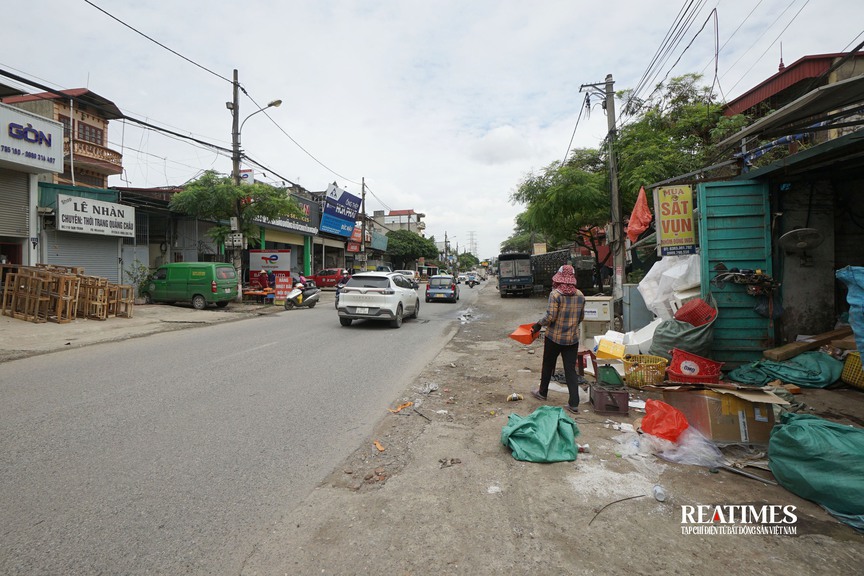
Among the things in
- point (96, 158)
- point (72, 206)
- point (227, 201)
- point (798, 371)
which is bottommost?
point (798, 371)

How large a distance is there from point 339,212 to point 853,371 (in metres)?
34.4

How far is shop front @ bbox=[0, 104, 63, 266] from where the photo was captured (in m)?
13.3

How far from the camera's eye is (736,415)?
4.14m

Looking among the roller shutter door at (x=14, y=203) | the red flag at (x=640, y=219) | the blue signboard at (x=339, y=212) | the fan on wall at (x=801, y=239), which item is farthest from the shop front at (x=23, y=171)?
the blue signboard at (x=339, y=212)

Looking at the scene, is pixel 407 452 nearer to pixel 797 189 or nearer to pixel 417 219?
pixel 797 189

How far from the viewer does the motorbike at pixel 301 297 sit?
62.4 ft

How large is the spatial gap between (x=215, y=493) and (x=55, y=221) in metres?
17.1

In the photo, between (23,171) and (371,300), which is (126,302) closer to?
(23,171)

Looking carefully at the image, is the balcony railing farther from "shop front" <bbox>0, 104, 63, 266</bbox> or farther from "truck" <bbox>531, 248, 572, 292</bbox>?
"truck" <bbox>531, 248, 572, 292</bbox>

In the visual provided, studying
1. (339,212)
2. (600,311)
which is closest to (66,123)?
(339,212)

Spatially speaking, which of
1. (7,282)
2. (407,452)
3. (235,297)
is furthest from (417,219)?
(407,452)

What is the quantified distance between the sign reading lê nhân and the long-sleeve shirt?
17630 mm

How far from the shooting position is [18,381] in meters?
6.34

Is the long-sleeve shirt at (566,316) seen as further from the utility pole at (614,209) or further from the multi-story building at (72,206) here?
the multi-story building at (72,206)
